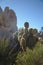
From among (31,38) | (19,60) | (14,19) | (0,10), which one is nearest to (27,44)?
(31,38)

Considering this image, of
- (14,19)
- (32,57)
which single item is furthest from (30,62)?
(14,19)

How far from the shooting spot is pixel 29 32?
43.5 ft

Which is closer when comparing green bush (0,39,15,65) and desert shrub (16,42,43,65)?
green bush (0,39,15,65)

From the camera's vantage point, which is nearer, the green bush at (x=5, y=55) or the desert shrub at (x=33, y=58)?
the green bush at (x=5, y=55)

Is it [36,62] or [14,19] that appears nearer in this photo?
[36,62]

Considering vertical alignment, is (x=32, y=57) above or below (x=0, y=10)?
below

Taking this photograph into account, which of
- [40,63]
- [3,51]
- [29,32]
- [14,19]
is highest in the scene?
[14,19]

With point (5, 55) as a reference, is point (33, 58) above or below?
below

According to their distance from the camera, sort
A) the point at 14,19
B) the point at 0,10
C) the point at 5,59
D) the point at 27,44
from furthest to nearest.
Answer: the point at 14,19, the point at 0,10, the point at 27,44, the point at 5,59

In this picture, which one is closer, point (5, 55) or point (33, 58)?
point (5, 55)

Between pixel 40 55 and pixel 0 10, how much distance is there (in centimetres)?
2168

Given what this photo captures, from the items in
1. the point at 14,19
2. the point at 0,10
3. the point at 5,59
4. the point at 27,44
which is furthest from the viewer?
the point at 14,19

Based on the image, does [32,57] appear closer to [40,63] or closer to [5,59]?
[40,63]

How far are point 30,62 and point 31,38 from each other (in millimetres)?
3395
